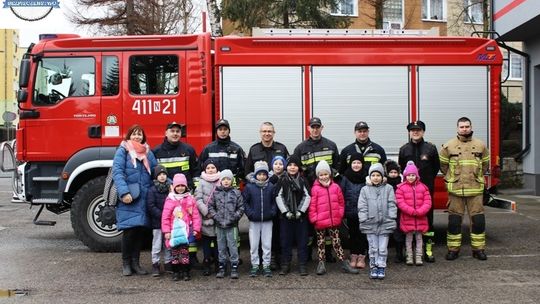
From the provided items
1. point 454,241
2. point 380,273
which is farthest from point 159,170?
point 454,241

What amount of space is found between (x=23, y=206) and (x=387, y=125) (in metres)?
9.50

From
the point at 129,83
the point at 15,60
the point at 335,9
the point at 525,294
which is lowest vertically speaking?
the point at 525,294

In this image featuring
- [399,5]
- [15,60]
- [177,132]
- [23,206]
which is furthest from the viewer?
[15,60]

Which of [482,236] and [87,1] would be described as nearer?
[482,236]

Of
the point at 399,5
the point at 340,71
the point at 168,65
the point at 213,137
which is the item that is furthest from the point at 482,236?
the point at 399,5

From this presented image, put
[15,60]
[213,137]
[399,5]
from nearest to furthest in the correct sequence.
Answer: [213,137] < [399,5] < [15,60]

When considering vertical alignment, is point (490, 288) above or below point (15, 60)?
below

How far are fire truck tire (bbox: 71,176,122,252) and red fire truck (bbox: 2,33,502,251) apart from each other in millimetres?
14

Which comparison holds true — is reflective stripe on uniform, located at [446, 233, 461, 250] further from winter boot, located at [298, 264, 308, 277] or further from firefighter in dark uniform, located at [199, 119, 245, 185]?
firefighter in dark uniform, located at [199, 119, 245, 185]

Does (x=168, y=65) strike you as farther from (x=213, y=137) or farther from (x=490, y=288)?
(x=490, y=288)

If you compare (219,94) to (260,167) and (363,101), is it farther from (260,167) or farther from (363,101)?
(363,101)

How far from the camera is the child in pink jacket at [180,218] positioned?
666 cm

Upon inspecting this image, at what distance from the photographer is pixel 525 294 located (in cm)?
600

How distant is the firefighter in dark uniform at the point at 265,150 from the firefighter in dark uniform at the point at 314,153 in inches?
9.5
